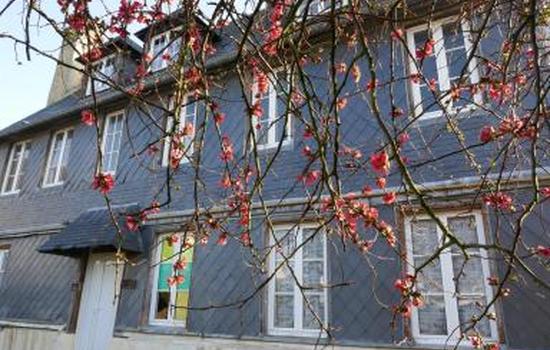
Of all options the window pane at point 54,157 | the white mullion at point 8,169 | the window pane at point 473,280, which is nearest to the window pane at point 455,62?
the window pane at point 473,280

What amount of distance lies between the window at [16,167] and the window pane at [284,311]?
7.32 metres

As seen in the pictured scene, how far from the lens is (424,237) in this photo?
5645mm

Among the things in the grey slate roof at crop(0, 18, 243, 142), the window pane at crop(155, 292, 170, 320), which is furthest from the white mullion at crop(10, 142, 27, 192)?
the window pane at crop(155, 292, 170, 320)

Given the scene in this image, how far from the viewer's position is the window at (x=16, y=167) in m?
10.6

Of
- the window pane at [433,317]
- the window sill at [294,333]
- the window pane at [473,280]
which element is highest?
the window pane at [473,280]

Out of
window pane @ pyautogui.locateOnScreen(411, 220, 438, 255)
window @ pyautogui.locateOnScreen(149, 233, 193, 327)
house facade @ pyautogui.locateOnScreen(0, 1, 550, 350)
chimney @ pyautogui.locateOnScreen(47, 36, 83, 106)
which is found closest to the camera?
house facade @ pyautogui.locateOnScreen(0, 1, 550, 350)

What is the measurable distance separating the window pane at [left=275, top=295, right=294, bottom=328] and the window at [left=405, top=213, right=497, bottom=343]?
165 cm

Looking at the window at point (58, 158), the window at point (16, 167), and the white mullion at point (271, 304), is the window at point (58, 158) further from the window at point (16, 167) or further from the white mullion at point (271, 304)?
the white mullion at point (271, 304)

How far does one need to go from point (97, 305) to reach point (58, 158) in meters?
Result: 3.66

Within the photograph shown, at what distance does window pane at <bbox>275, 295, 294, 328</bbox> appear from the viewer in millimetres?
6223

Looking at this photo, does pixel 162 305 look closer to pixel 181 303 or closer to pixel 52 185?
pixel 181 303

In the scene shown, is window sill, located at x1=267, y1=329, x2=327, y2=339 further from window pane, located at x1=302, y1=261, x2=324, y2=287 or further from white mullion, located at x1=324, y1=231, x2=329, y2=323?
window pane, located at x1=302, y1=261, x2=324, y2=287

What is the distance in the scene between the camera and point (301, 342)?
19.2ft

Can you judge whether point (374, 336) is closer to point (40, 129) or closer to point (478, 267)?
point (478, 267)
